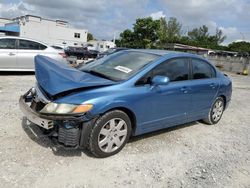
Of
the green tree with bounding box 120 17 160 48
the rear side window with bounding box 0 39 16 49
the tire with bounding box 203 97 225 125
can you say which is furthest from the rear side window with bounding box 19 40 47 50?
the green tree with bounding box 120 17 160 48

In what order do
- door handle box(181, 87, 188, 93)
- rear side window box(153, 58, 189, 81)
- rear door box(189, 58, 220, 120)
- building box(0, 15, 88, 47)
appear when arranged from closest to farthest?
rear side window box(153, 58, 189, 81) < door handle box(181, 87, 188, 93) < rear door box(189, 58, 220, 120) < building box(0, 15, 88, 47)

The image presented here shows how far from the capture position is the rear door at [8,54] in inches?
361

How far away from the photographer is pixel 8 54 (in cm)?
925

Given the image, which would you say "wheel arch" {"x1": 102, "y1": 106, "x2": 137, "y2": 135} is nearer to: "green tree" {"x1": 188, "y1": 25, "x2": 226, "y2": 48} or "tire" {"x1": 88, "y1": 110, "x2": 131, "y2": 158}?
"tire" {"x1": 88, "y1": 110, "x2": 131, "y2": 158}

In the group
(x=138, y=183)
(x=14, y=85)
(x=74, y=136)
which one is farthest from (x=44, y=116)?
(x=14, y=85)

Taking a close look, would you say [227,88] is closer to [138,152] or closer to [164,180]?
[138,152]

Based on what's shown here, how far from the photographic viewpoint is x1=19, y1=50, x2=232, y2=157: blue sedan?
3436 millimetres

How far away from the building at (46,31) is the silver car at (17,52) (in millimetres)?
47581

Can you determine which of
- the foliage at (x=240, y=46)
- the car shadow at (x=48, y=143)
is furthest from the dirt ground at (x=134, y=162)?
the foliage at (x=240, y=46)

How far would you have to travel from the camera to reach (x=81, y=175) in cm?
331

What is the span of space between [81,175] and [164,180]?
1.06 meters

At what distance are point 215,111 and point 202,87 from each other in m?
1.07

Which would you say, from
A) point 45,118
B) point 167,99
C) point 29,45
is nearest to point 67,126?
point 45,118

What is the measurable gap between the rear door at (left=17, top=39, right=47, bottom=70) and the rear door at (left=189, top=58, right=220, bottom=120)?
21.7 ft
